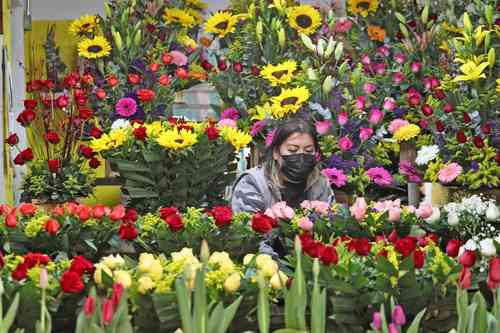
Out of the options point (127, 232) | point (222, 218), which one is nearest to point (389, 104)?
point (222, 218)

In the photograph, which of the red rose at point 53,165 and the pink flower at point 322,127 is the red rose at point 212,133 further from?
the red rose at point 53,165

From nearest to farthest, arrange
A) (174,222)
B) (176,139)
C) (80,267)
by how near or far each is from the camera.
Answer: (80,267), (174,222), (176,139)

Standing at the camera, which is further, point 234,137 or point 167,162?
point 234,137

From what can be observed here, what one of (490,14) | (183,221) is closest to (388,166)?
(490,14)

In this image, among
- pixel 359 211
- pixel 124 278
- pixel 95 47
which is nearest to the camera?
pixel 124 278

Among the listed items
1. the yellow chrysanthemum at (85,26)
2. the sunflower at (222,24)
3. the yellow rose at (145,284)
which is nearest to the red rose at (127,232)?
the yellow rose at (145,284)

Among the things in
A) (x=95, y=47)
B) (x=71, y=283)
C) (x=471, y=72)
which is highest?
(x=95, y=47)

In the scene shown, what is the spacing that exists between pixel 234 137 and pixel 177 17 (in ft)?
3.50

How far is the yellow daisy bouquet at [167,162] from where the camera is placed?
12.2ft

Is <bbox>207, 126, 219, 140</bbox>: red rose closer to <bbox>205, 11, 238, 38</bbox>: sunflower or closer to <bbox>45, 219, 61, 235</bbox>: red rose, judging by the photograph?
<bbox>205, 11, 238, 38</bbox>: sunflower

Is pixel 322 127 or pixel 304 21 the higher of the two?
→ pixel 304 21

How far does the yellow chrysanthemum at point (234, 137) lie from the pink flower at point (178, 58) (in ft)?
2.70

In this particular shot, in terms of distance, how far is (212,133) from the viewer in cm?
379

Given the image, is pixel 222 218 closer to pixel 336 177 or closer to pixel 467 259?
pixel 467 259
